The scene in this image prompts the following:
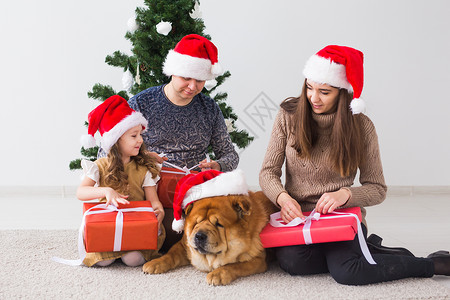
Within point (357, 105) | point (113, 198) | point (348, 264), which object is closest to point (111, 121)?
point (113, 198)

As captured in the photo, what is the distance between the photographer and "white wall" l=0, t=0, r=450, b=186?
377cm

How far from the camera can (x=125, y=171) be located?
80.0 inches

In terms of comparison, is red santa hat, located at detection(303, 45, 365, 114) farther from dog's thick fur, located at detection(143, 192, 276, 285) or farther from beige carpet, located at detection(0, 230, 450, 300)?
beige carpet, located at detection(0, 230, 450, 300)

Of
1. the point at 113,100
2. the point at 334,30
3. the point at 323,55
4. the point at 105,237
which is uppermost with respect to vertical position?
the point at 334,30

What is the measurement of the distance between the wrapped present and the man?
0.55 metres

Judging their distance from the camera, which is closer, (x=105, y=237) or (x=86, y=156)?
(x=105, y=237)

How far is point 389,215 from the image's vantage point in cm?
322

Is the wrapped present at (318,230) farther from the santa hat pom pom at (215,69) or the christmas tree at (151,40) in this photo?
the christmas tree at (151,40)

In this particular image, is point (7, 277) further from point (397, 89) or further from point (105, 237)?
point (397, 89)

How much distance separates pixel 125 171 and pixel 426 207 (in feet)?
7.88

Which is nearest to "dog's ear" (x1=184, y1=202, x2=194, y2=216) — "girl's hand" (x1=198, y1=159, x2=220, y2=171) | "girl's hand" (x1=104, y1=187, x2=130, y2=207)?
"girl's hand" (x1=104, y1=187, x2=130, y2=207)

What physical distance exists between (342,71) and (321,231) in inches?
24.4

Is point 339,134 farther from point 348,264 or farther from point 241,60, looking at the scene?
point 241,60

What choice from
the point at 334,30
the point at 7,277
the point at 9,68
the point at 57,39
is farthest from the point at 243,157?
the point at 7,277
